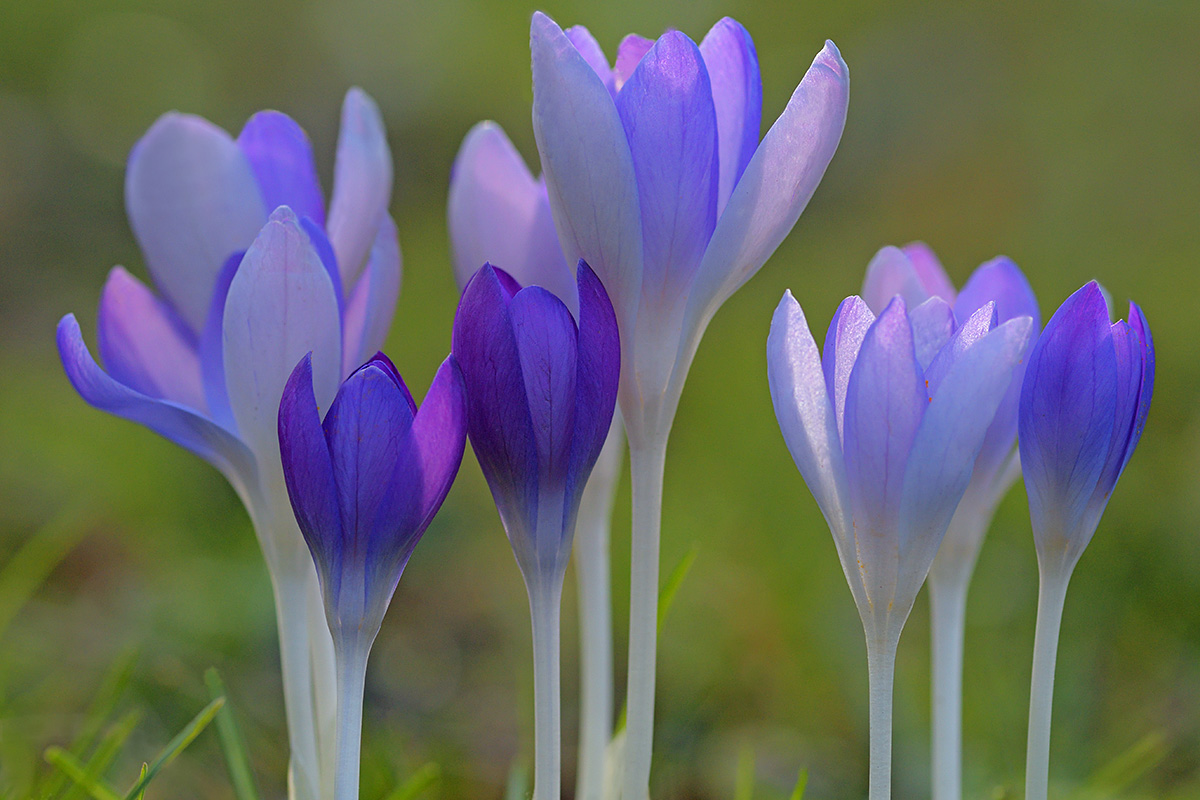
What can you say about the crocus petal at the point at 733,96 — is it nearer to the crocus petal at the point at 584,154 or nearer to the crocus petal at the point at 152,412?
the crocus petal at the point at 584,154

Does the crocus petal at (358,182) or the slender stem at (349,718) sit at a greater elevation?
the crocus petal at (358,182)

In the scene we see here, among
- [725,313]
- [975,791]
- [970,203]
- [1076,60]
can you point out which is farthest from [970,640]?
[1076,60]

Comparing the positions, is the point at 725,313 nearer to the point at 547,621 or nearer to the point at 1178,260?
the point at 1178,260

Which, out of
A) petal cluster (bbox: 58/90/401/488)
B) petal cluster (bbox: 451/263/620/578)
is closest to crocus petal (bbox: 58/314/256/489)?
petal cluster (bbox: 58/90/401/488)

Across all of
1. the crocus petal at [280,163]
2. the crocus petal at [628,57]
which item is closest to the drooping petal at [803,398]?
the crocus petal at [628,57]

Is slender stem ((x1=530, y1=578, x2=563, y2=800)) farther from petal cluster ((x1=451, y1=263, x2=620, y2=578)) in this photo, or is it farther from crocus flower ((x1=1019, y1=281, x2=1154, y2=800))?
crocus flower ((x1=1019, y1=281, x2=1154, y2=800))
